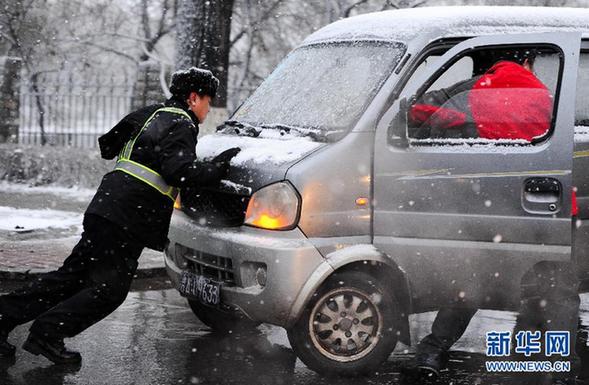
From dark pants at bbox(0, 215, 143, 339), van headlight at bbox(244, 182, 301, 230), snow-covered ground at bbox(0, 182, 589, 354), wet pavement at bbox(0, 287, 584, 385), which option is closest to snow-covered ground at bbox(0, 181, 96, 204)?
snow-covered ground at bbox(0, 182, 589, 354)

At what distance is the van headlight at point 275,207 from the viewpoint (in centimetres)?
532

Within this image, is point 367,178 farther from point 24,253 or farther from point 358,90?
point 24,253

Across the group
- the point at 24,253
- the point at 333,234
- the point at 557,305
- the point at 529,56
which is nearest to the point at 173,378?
the point at 333,234

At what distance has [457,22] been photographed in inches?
228

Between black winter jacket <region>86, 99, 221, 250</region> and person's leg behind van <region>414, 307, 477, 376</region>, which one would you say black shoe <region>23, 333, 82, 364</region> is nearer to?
black winter jacket <region>86, 99, 221, 250</region>

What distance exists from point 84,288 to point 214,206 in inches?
37.5

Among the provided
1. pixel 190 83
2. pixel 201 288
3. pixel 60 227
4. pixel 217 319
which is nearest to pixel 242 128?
pixel 190 83

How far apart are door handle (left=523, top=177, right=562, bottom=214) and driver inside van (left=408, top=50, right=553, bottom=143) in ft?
0.90

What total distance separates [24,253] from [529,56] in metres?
5.16

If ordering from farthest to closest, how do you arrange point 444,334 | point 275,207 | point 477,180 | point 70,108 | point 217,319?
point 70,108 < point 217,319 < point 444,334 < point 477,180 < point 275,207

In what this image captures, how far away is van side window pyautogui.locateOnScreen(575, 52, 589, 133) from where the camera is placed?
6.02m

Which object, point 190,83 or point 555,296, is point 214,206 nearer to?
point 190,83

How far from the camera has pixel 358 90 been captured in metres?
5.73

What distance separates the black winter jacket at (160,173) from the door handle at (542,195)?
187 cm
